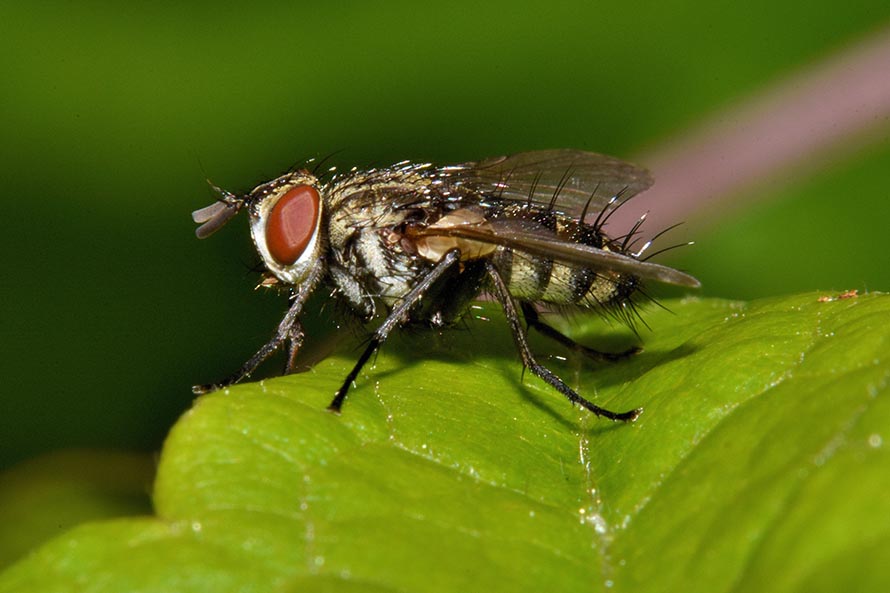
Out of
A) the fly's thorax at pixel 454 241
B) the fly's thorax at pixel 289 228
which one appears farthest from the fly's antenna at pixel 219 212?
the fly's thorax at pixel 454 241

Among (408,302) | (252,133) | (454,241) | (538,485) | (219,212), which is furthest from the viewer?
(252,133)

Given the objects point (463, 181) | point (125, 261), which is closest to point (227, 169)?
point (125, 261)

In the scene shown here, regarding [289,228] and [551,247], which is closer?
[551,247]

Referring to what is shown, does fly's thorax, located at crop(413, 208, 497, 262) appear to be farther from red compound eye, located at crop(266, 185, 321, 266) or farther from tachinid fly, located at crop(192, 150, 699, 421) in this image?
red compound eye, located at crop(266, 185, 321, 266)

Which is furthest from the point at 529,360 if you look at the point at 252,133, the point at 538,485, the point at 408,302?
the point at 252,133

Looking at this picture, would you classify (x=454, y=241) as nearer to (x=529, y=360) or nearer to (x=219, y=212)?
(x=529, y=360)
